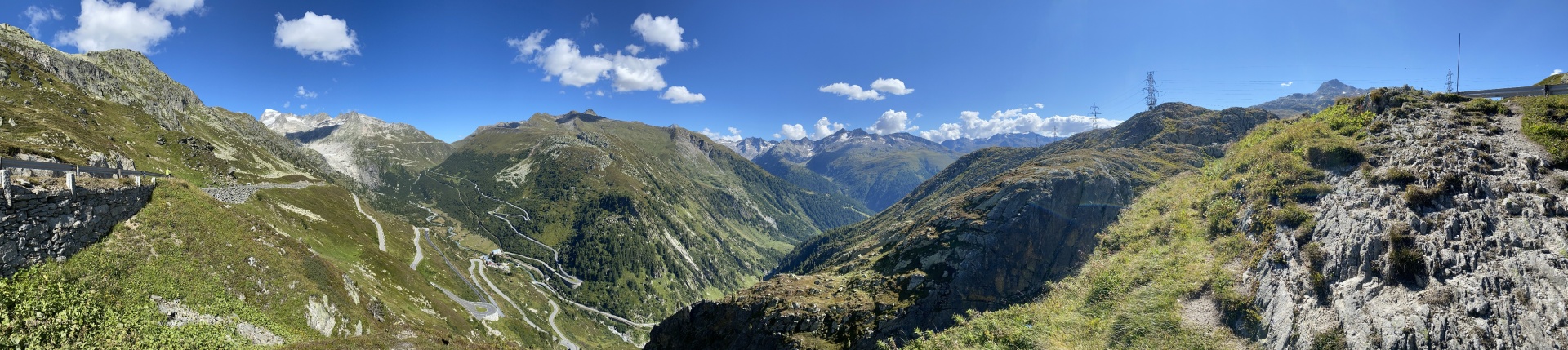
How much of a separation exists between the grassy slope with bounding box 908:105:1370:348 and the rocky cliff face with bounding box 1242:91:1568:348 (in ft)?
3.76

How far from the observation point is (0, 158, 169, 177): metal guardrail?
22.3 metres

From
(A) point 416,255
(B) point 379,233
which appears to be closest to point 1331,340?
(B) point 379,233

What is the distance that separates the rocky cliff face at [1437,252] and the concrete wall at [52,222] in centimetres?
4864

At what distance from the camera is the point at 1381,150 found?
20422mm

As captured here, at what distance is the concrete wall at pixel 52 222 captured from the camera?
813 inches

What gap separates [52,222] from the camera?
2230 cm

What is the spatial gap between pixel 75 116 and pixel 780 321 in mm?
212450

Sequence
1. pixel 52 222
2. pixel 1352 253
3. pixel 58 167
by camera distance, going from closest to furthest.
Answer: pixel 1352 253
pixel 52 222
pixel 58 167

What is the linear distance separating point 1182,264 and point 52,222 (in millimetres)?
51106

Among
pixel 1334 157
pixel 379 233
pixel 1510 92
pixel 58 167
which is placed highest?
pixel 1510 92

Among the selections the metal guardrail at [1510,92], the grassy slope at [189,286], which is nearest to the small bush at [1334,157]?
the metal guardrail at [1510,92]

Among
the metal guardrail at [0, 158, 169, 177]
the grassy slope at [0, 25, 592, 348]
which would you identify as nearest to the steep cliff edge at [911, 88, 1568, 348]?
the grassy slope at [0, 25, 592, 348]

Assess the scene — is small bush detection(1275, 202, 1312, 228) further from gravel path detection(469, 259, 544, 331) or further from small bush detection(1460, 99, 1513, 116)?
gravel path detection(469, 259, 544, 331)

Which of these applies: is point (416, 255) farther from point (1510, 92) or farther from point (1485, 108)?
point (1510, 92)
